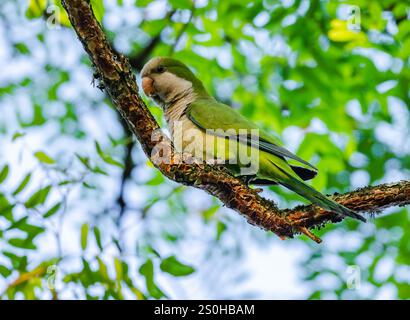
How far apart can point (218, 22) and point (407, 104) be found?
2.37 metres

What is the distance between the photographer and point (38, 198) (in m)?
4.49

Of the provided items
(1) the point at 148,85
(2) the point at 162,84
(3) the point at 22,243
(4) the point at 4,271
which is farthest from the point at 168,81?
(4) the point at 4,271

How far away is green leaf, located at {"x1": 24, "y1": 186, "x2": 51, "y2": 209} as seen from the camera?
4.47 metres

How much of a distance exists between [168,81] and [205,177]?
204 centimetres

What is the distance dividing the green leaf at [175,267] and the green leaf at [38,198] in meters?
1.14

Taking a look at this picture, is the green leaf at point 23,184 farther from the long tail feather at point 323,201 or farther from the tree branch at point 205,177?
the long tail feather at point 323,201

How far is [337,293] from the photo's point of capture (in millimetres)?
6668

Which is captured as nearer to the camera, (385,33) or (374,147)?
(385,33)

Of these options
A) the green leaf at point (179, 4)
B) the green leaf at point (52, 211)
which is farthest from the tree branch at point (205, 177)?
the green leaf at point (179, 4)

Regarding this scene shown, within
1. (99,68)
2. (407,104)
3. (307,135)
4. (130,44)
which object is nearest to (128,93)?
(99,68)

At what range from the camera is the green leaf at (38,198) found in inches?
176

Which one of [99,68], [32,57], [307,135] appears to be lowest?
[99,68]

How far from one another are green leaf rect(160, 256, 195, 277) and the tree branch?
72 cm

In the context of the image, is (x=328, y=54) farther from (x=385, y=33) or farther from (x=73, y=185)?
(x=73, y=185)
